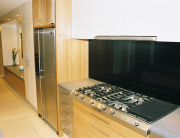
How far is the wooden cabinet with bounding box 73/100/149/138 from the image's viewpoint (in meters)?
1.63

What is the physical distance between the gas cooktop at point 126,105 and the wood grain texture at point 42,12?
1.34 meters

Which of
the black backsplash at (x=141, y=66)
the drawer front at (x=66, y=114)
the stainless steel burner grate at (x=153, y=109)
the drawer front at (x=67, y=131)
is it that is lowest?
the drawer front at (x=67, y=131)

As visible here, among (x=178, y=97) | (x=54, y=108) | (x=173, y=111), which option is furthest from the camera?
(x=54, y=108)

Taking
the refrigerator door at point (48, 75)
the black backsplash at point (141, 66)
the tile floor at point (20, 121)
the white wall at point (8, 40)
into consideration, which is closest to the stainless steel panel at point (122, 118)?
the black backsplash at point (141, 66)

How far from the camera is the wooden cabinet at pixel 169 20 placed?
136 cm

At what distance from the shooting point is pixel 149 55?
2.01 m

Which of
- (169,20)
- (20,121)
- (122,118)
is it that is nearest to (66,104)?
(122,118)

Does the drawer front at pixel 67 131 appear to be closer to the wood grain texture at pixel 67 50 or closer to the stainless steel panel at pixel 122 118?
the wood grain texture at pixel 67 50

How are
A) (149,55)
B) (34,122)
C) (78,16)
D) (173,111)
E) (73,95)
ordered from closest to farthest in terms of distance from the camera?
(173,111)
(149,55)
(73,95)
(78,16)
(34,122)

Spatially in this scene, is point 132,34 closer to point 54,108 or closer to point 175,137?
point 175,137

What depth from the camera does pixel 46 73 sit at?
2957 mm

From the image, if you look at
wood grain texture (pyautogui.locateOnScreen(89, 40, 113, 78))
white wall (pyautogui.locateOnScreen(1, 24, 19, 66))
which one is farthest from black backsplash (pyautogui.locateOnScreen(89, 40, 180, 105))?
white wall (pyautogui.locateOnScreen(1, 24, 19, 66))

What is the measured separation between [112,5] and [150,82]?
991 millimetres

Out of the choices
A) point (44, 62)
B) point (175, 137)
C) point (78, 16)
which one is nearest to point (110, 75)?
point (78, 16)
